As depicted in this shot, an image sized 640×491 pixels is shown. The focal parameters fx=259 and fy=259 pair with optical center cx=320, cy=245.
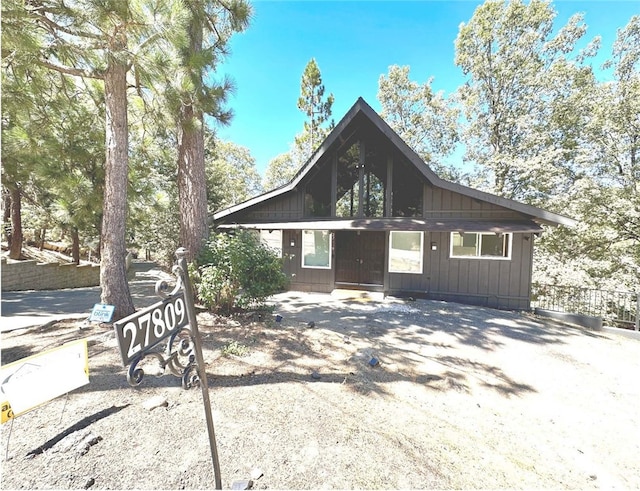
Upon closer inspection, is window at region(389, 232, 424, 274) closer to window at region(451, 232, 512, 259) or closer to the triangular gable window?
the triangular gable window

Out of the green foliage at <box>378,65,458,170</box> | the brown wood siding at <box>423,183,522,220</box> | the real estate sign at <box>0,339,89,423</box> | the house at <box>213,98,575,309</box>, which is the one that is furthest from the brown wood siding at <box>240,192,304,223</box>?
the green foliage at <box>378,65,458,170</box>

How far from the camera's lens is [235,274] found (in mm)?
5191

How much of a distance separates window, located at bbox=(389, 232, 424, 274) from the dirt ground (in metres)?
3.71

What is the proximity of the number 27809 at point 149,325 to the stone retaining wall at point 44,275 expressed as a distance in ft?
38.4

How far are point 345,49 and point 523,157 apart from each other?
11.4 m

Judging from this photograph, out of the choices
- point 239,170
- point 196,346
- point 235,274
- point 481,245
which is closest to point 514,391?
point 196,346

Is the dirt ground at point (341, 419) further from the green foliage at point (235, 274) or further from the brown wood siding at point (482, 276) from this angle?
the brown wood siding at point (482, 276)

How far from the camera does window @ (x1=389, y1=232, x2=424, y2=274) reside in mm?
8438

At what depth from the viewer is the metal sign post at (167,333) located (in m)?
1.38

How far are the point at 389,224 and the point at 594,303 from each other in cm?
625

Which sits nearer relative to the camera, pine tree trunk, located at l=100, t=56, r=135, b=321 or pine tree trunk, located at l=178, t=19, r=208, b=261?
pine tree trunk, located at l=100, t=56, r=135, b=321

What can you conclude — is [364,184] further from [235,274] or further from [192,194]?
[235,274]

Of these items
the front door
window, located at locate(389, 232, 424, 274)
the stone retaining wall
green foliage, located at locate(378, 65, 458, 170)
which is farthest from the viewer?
green foliage, located at locate(378, 65, 458, 170)

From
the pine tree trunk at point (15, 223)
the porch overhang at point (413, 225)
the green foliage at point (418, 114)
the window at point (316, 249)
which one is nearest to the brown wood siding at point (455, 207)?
the porch overhang at point (413, 225)
